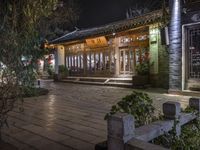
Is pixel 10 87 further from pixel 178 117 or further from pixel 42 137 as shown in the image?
pixel 178 117

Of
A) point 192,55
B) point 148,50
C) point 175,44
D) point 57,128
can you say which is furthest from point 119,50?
point 57,128

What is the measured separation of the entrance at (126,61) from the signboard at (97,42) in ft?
5.24

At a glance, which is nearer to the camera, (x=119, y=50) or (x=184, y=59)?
(x=184, y=59)

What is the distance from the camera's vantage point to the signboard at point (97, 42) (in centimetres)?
1805

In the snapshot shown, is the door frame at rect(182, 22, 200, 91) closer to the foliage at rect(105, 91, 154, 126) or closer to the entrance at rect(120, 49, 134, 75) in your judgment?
the entrance at rect(120, 49, 134, 75)

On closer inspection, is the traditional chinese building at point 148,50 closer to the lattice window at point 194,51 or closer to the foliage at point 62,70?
the lattice window at point 194,51

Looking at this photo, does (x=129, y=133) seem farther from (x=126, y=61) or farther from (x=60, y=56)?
(x=60, y=56)

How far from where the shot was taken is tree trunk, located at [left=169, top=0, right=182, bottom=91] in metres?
11.4

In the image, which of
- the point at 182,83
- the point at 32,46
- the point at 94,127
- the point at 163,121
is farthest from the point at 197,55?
the point at 32,46

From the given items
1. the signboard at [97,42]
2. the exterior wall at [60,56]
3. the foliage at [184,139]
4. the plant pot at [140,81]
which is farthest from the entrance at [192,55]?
the exterior wall at [60,56]

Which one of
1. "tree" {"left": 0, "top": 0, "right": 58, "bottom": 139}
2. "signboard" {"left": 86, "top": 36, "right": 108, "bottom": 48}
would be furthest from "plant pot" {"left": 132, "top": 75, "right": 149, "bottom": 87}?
"tree" {"left": 0, "top": 0, "right": 58, "bottom": 139}

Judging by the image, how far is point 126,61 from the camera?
16.8m

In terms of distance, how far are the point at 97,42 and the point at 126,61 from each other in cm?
301

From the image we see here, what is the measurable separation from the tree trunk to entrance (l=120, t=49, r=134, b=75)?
4863mm
